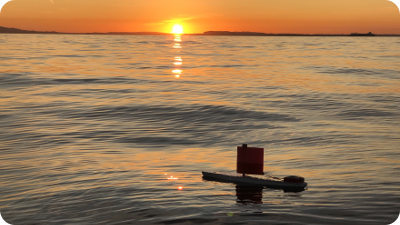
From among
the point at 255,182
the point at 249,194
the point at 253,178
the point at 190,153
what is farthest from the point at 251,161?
the point at 190,153

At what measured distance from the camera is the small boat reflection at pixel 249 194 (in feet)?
53.4

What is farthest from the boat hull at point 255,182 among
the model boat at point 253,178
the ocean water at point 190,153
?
the ocean water at point 190,153

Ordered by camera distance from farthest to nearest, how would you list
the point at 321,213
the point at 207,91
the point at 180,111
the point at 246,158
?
the point at 207,91 < the point at 180,111 < the point at 246,158 < the point at 321,213

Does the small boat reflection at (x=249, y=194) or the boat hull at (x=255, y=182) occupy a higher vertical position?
the boat hull at (x=255, y=182)

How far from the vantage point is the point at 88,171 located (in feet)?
65.4

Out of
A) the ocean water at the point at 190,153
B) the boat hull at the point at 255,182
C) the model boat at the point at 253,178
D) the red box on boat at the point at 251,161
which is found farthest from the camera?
the red box on boat at the point at 251,161

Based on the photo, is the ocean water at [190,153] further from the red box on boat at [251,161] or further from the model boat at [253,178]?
the red box on boat at [251,161]

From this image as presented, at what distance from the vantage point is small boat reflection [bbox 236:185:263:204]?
16.3 meters

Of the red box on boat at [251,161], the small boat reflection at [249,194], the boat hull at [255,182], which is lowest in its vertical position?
the small boat reflection at [249,194]

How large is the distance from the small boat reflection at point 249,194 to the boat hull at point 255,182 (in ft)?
0.78

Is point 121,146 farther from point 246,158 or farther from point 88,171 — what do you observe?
point 246,158

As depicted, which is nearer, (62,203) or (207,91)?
(62,203)

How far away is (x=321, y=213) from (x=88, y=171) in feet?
29.8

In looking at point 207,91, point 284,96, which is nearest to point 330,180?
point 284,96
